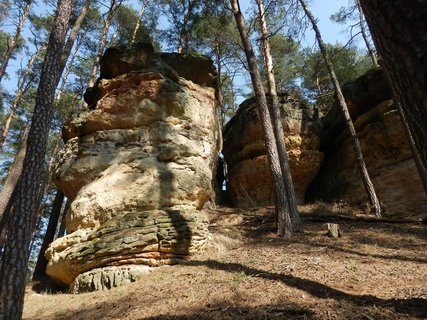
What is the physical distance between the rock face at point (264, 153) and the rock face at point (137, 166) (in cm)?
461

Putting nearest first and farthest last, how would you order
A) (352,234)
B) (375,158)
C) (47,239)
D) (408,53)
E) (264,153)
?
(408,53) → (352,234) → (47,239) → (375,158) → (264,153)

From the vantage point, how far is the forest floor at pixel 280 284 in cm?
445

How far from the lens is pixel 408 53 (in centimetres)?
161

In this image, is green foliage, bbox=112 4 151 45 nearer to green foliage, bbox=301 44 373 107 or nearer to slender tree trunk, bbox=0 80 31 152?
slender tree trunk, bbox=0 80 31 152

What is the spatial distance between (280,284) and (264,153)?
10.7 metres

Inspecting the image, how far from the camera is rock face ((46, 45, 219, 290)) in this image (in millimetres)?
7730

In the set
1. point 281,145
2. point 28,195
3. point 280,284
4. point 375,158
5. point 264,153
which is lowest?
point 280,284

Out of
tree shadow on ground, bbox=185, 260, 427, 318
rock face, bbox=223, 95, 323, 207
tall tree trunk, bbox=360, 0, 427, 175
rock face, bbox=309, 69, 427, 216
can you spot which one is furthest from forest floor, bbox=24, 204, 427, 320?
rock face, bbox=223, 95, 323, 207

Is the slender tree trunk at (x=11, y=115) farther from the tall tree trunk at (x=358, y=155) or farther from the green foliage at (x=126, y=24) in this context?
the tall tree trunk at (x=358, y=155)

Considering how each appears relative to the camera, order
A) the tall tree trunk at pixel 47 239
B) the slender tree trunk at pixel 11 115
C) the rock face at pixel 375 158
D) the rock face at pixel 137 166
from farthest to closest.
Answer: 1. the slender tree trunk at pixel 11 115
2. the rock face at pixel 375 158
3. the tall tree trunk at pixel 47 239
4. the rock face at pixel 137 166

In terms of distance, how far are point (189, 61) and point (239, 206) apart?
25.1 ft

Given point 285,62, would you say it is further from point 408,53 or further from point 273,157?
point 408,53

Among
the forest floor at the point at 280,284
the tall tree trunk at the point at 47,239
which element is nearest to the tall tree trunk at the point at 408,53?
the forest floor at the point at 280,284

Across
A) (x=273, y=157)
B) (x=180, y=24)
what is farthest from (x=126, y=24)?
(x=273, y=157)
